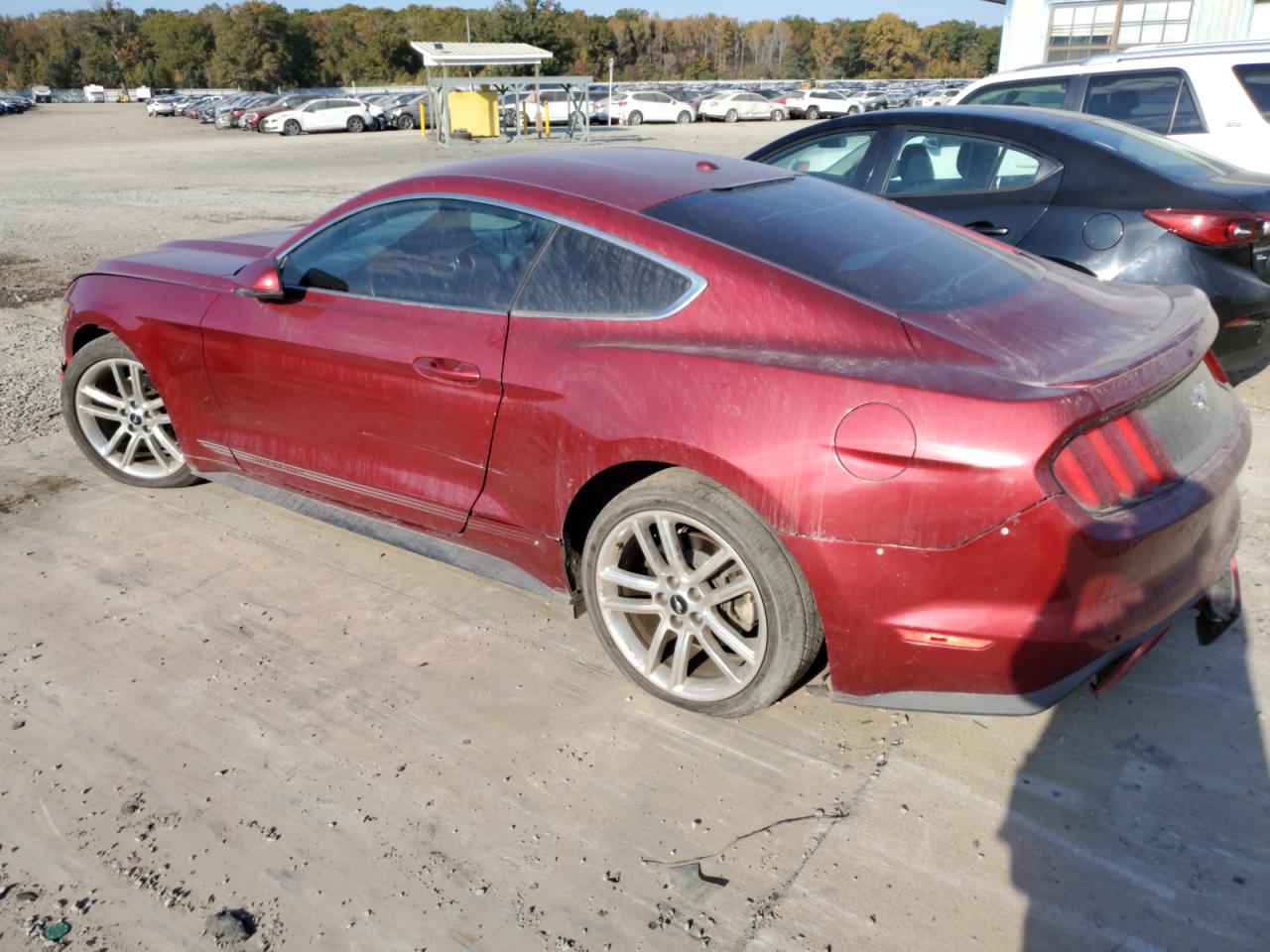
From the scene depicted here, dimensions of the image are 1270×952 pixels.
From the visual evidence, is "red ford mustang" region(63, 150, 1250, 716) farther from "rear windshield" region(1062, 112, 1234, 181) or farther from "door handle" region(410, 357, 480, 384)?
"rear windshield" region(1062, 112, 1234, 181)

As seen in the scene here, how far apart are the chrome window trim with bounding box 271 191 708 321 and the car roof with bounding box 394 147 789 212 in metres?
0.09

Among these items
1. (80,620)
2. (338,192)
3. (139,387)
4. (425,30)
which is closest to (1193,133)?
(139,387)

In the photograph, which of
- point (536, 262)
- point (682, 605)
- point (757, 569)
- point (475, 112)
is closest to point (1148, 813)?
point (757, 569)

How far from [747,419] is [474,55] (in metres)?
35.6

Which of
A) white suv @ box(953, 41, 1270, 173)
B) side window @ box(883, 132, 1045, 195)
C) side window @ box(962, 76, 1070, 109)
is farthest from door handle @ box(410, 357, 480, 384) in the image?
white suv @ box(953, 41, 1270, 173)

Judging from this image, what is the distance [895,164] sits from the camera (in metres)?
5.86

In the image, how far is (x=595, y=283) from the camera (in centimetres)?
307

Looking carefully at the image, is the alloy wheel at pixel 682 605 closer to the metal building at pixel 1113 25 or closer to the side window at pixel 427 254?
the side window at pixel 427 254

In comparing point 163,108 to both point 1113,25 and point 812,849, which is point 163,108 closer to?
point 1113,25

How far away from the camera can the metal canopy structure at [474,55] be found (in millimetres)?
33625

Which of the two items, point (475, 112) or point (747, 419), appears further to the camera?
point (475, 112)

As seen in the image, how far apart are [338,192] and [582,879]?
629 inches

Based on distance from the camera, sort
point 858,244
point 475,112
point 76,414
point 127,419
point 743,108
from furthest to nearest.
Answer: point 743,108 → point 475,112 → point 76,414 → point 127,419 → point 858,244

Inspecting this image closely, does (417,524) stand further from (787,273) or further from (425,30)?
(425,30)
